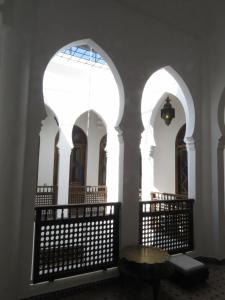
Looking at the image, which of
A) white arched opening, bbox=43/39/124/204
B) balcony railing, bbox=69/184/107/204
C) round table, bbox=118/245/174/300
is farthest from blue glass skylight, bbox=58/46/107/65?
round table, bbox=118/245/174/300

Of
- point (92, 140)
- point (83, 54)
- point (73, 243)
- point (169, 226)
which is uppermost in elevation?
point (83, 54)

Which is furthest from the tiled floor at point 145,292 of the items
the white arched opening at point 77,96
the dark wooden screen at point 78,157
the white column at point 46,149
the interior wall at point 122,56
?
the dark wooden screen at point 78,157

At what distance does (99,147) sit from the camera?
1196 centimetres

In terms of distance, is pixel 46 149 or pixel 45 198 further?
pixel 46 149

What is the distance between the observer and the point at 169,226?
4770mm

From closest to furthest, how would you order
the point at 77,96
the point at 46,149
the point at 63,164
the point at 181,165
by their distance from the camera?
the point at 63,164 < the point at 77,96 < the point at 181,165 < the point at 46,149

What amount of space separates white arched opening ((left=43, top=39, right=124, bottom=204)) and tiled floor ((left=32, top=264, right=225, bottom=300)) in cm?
389

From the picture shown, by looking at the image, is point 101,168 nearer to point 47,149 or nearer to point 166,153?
point 47,149

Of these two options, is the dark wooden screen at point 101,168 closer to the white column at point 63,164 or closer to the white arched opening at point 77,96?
the white arched opening at point 77,96

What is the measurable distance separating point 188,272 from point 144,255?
0.83 meters

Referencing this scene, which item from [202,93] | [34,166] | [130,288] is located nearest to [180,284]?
[130,288]

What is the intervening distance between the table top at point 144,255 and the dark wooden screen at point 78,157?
26.0 ft

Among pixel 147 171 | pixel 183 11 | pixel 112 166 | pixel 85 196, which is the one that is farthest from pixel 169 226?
pixel 85 196

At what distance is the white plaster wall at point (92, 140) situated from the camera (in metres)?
11.6
